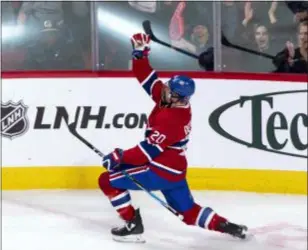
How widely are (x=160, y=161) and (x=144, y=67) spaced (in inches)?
19.5

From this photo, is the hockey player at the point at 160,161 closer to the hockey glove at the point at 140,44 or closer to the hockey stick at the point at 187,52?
the hockey glove at the point at 140,44

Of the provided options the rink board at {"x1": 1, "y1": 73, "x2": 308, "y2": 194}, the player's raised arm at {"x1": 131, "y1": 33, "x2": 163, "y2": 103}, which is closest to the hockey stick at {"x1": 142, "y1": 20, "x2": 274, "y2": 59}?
the rink board at {"x1": 1, "y1": 73, "x2": 308, "y2": 194}

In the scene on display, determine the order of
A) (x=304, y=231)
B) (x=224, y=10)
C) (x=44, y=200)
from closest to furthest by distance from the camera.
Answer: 1. (x=304, y=231)
2. (x=44, y=200)
3. (x=224, y=10)

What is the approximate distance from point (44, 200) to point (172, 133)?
139 cm

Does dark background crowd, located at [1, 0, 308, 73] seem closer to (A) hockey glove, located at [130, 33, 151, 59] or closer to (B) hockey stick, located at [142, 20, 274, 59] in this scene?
(B) hockey stick, located at [142, 20, 274, 59]

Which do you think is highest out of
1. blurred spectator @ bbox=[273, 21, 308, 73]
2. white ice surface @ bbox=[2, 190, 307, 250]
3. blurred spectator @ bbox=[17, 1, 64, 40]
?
blurred spectator @ bbox=[17, 1, 64, 40]

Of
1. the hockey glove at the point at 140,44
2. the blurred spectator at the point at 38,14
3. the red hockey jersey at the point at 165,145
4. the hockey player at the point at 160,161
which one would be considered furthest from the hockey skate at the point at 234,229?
the blurred spectator at the point at 38,14

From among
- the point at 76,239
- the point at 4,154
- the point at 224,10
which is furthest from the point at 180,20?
the point at 76,239

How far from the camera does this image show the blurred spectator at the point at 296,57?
5.26 metres

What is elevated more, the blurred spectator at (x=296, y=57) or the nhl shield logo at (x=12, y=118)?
the blurred spectator at (x=296, y=57)

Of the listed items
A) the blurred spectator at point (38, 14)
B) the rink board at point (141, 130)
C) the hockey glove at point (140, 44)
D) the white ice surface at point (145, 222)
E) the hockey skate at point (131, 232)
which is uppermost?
the blurred spectator at point (38, 14)

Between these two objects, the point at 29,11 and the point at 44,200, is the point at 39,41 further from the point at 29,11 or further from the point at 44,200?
the point at 44,200

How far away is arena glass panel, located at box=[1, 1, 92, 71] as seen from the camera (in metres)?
5.34

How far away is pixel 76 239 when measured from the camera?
4.11 meters
